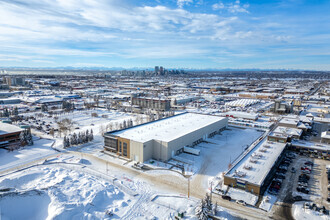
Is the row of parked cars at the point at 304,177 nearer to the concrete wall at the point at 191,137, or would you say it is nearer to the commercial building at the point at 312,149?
the commercial building at the point at 312,149

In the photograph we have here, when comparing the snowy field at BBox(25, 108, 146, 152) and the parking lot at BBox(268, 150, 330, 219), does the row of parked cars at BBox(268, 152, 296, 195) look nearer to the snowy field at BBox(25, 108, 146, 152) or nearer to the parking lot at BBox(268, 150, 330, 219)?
the parking lot at BBox(268, 150, 330, 219)

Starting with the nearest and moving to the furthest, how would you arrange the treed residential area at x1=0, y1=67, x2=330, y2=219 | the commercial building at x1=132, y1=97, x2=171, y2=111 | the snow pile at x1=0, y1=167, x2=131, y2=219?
the snow pile at x1=0, y1=167, x2=131, y2=219
the treed residential area at x1=0, y1=67, x2=330, y2=219
the commercial building at x1=132, y1=97, x2=171, y2=111

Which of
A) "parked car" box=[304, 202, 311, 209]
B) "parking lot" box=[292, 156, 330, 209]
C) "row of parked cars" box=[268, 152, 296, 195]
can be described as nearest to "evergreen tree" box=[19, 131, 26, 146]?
"row of parked cars" box=[268, 152, 296, 195]

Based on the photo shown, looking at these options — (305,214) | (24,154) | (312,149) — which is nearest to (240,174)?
Answer: (305,214)

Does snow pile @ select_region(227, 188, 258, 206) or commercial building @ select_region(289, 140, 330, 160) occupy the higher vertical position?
commercial building @ select_region(289, 140, 330, 160)

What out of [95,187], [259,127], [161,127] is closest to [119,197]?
[95,187]

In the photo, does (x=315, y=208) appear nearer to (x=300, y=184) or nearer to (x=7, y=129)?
(x=300, y=184)

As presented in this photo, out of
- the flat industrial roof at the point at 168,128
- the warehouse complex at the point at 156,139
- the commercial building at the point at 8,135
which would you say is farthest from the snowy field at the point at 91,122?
the flat industrial roof at the point at 168,128
